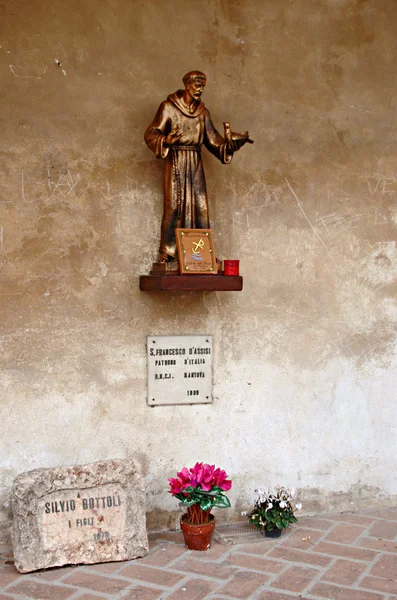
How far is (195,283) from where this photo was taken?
407 cm

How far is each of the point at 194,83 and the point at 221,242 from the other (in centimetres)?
101

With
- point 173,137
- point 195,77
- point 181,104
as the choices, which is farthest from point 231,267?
point 195,77

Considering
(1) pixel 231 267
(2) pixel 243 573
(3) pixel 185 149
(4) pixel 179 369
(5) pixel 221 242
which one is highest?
(3) pixel 185 149

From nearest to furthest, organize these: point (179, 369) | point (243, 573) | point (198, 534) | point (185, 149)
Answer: point (243, 573), point (198, 534), point (185, 149), point (179, 369)

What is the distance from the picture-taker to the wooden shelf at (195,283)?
4.04 m

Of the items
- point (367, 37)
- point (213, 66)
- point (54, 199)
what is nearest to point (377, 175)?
point (367, 37)

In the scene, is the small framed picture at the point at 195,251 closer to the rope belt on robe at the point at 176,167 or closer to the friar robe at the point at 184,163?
the friar robe at the point at 184,163

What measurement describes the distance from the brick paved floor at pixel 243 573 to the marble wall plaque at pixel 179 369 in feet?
2.83

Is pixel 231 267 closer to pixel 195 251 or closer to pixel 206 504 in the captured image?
pixel 195 251

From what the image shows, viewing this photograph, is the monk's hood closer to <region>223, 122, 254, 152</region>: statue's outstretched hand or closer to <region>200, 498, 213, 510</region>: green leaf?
<region>223, 122, 254, 152</region>: statue's outstretched hand

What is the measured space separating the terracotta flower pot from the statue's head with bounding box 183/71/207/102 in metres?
2.49

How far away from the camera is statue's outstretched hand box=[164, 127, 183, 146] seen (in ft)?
13.4

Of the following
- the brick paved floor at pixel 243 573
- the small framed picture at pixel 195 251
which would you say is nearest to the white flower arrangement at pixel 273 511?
the brick paved floor at pixel 243 573

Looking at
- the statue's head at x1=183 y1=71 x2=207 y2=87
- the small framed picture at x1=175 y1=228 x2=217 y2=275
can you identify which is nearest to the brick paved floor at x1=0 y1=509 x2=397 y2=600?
the small framed picture at x1=175 y1=228 x2=217 y2=275
